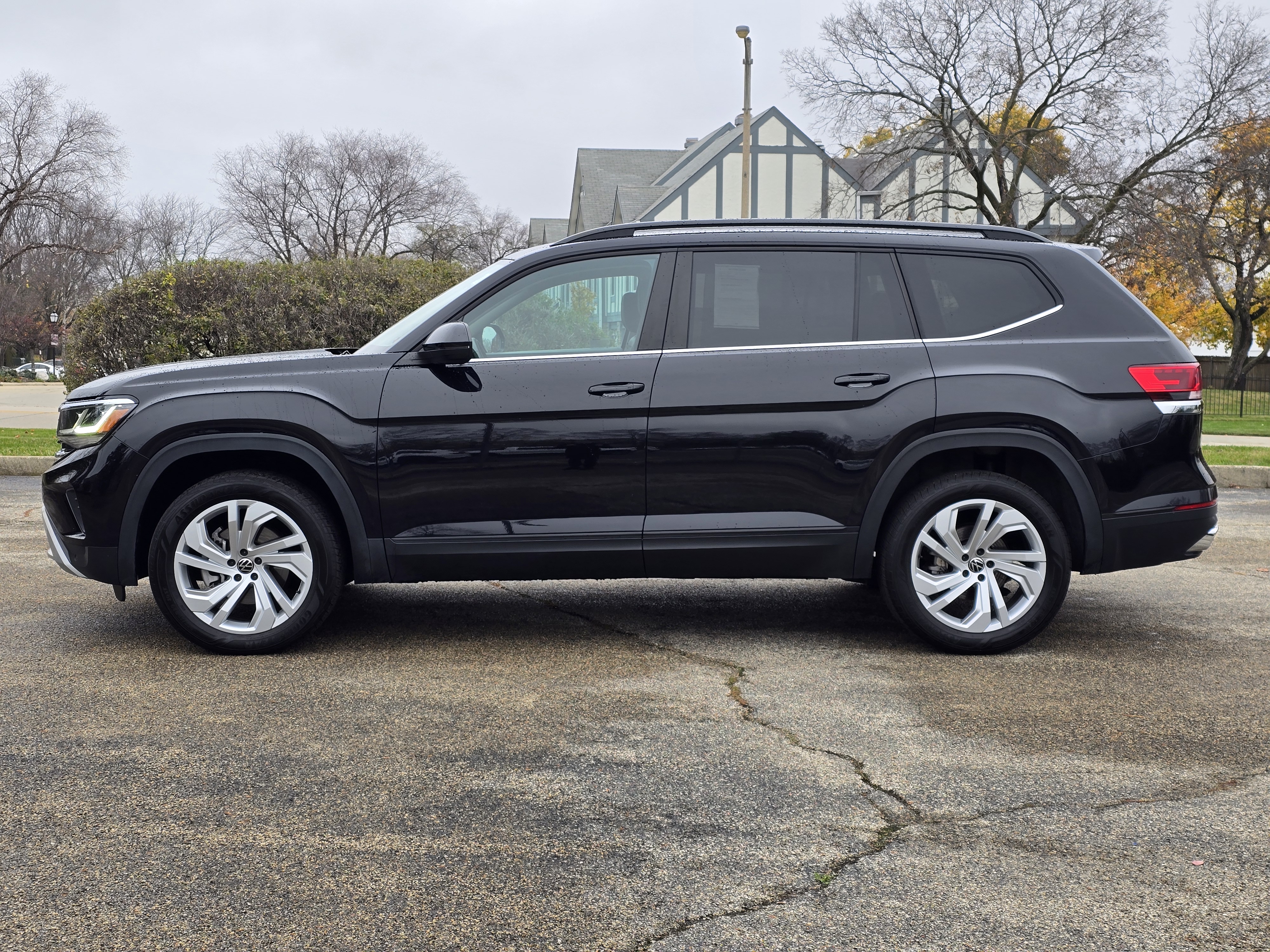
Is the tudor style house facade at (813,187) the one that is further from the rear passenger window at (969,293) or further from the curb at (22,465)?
the rear passenger window at (969,293)

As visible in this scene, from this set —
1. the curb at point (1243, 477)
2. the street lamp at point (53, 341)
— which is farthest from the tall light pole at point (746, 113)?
the street lamp at point (53, 341)

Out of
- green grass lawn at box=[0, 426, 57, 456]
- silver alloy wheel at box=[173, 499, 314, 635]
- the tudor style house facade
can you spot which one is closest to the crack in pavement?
silver alloy wheel at box=[173, 499, 314, 635]

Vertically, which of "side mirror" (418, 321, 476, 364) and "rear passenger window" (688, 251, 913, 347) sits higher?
"rear passenger window" (688, 251, 913, 347)

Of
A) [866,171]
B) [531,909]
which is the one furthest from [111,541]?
[866,171]

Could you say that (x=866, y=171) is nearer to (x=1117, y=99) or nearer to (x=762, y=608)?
(x=1117, y=99)

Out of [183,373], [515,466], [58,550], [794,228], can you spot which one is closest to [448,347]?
[515,466]

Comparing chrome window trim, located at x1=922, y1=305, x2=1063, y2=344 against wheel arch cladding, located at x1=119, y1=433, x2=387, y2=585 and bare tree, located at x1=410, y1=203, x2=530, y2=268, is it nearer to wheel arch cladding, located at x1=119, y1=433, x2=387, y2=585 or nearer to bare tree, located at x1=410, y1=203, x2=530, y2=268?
wheel arch cladding, located at x1=119, y1=433, x2=387, y2=585

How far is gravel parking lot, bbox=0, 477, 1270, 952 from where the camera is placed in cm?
281

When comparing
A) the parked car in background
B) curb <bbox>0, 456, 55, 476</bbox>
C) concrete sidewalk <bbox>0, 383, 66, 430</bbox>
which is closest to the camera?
curb <bbox>0, 456, 55, 476</bbox>

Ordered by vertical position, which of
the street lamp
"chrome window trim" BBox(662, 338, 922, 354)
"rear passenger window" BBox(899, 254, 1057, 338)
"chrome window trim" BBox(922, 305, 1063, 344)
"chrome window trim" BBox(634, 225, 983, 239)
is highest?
the street lamp

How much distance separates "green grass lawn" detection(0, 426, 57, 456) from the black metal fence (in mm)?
13659

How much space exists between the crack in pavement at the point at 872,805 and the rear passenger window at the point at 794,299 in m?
1.51

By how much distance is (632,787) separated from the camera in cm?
366

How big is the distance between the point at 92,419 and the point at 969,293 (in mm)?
3905
